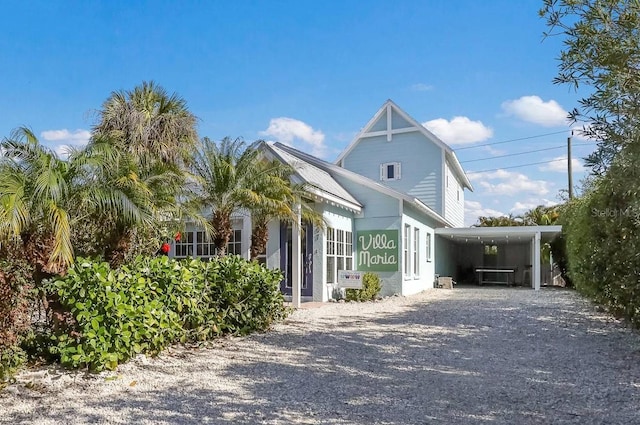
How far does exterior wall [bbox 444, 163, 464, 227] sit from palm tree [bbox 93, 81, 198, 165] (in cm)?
1284

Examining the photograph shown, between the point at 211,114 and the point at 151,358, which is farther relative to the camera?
the point at 211,114

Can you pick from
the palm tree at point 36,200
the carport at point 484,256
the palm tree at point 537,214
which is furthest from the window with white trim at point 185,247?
the palm tree at point 537,214

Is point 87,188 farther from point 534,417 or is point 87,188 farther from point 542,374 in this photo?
point 542,374

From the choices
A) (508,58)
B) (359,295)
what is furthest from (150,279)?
(359,295)

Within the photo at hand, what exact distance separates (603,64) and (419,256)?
52.9 ft

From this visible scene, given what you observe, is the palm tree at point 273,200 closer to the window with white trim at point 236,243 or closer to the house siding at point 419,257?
the window with white trim at point 236,243

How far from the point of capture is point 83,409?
4.71 m

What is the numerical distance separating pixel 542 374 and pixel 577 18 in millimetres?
4358

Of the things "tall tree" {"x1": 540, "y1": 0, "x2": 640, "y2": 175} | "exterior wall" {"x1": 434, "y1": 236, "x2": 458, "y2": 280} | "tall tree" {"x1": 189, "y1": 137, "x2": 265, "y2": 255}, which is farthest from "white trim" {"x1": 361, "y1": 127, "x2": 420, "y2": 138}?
"tall tree" {"x1": 540, "y1": 0, "x2": 640, "y2": 175}

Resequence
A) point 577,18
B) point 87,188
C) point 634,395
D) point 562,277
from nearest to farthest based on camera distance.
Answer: point 577,18, point 634,395, point 87,188, point 562,277

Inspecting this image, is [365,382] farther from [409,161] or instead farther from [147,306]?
[409,161]

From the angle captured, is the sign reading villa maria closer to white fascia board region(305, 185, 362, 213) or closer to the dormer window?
white fascia board region(305, 185, 362, 213)

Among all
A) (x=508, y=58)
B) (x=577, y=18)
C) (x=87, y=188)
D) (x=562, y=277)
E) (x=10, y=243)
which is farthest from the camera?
(x=562, y=277)

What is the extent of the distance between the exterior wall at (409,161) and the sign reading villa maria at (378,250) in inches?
266
